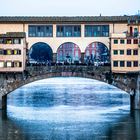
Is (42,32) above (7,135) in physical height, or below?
above

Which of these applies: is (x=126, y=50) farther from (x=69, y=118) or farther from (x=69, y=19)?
(x=69, y=118)

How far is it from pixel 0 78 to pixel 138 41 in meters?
17.2

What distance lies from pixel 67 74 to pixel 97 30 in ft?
23.8

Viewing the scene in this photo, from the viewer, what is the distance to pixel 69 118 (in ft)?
251

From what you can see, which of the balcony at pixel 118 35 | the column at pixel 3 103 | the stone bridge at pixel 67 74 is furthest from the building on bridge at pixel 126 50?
the column at pixel 3 103

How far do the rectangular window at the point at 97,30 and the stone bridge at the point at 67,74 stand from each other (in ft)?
16.8

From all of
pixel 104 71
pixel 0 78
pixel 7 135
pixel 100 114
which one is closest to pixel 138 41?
pixel 104 71

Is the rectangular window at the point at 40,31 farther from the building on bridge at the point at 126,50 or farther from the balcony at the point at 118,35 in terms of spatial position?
the building on bridge at the point at 126,50

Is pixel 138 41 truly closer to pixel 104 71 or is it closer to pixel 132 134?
pixel 104 71

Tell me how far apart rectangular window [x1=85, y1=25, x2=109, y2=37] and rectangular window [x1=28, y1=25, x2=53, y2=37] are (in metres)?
4.64

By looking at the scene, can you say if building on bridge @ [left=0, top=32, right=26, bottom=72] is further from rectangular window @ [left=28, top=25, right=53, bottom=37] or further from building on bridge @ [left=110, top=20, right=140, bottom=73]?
building on bridge @ [left=110, top=20, right=140, bottom=73]

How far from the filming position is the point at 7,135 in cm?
6556

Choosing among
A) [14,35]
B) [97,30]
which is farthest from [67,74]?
[14,35]

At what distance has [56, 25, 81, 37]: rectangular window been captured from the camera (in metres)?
87.9
